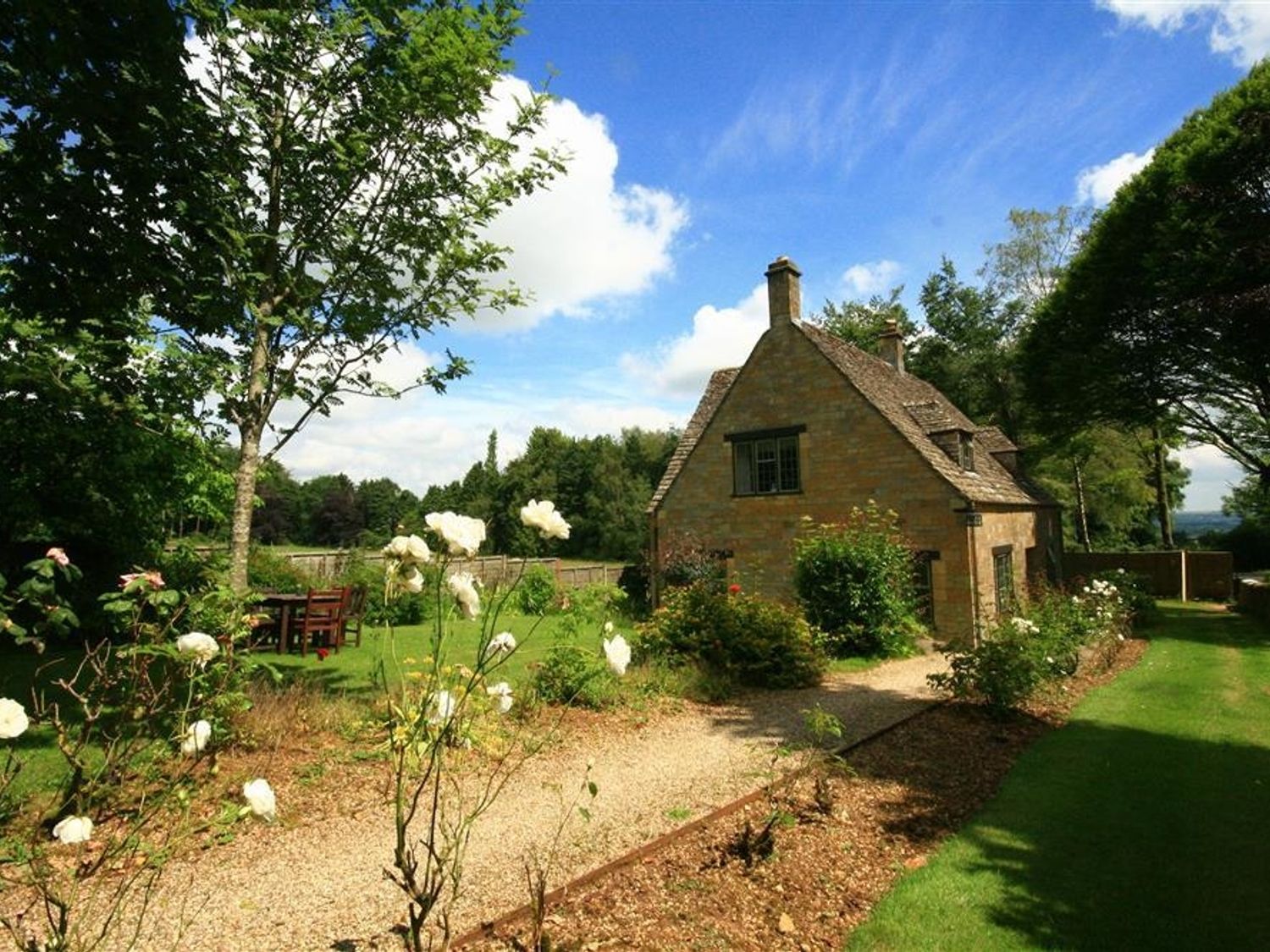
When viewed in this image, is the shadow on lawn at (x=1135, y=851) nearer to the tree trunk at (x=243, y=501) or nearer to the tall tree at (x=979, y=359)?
the tree trunk at (x=243, y=501)

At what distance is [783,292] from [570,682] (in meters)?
13.0

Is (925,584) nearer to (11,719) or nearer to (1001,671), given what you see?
(1001,671)

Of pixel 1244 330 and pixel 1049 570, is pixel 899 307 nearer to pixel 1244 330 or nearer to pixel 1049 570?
pixel 1049 570

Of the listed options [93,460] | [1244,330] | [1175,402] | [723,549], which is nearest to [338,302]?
[93,460]

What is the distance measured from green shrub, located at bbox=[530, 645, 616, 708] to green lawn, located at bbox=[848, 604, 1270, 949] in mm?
4392

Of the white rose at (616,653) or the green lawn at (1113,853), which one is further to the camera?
the green lawn at (1113,853)

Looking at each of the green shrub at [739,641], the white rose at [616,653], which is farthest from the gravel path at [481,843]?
the green shrub at [739,641]

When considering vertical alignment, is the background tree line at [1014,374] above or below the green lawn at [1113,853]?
above

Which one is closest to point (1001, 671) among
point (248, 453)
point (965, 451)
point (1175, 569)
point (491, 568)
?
point (248, 453)

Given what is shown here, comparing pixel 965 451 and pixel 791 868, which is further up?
pixel 965 451

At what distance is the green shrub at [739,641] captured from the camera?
10.5m

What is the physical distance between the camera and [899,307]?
37.6m

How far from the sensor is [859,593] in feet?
44.2

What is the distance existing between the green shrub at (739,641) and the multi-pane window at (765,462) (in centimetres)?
672
